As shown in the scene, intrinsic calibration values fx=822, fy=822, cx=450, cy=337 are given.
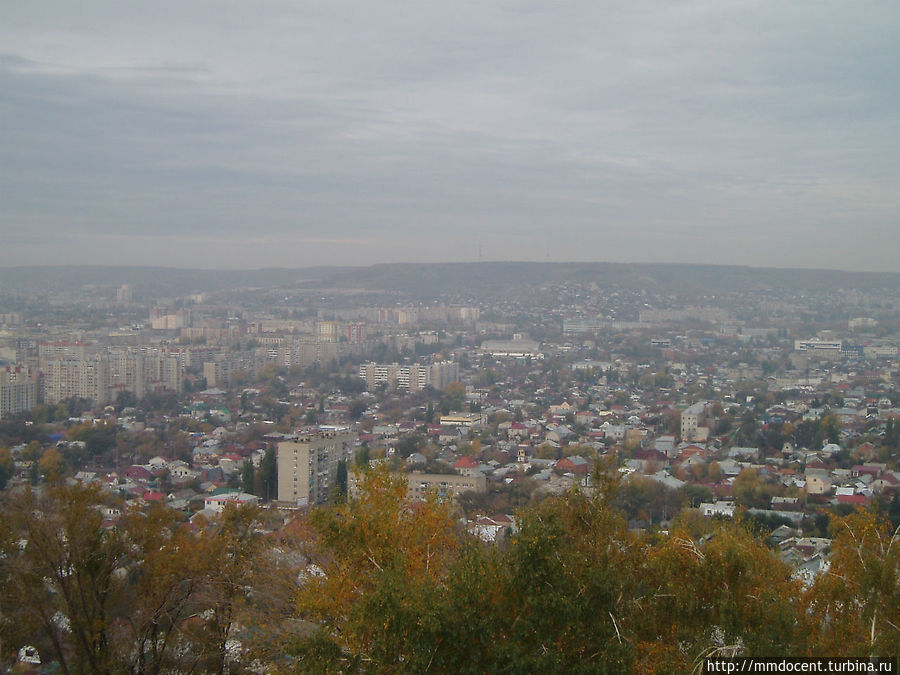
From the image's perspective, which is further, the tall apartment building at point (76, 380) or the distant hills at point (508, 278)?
the distant hills at point (508, 278)

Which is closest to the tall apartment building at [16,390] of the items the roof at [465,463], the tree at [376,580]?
the roof at [465,463]

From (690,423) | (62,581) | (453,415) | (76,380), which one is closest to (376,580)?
(62,581)

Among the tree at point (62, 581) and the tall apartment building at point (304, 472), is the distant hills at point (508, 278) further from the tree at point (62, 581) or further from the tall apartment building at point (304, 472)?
the tree at point (62, 581)

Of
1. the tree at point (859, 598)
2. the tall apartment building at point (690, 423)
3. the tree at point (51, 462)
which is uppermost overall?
the tree at point (859, 598)

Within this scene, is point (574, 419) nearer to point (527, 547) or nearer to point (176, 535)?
point (176, 535)

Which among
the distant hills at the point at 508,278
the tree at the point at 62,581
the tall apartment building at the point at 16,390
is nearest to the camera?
the tree at the point at 62,581

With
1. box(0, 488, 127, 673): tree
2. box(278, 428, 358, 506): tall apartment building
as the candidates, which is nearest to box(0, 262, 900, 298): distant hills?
box(278, 428, 358, 506): tall apartment building

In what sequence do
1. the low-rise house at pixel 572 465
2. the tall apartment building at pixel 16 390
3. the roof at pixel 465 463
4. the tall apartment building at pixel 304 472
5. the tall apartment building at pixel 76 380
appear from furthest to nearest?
the tall apartment building at pixel 76 380, the tall apartment building at pixel 16 390, the roof at pixel 465 463, the low-rise house at pixel 572 465, the tall apartment building at pixel 304 472
